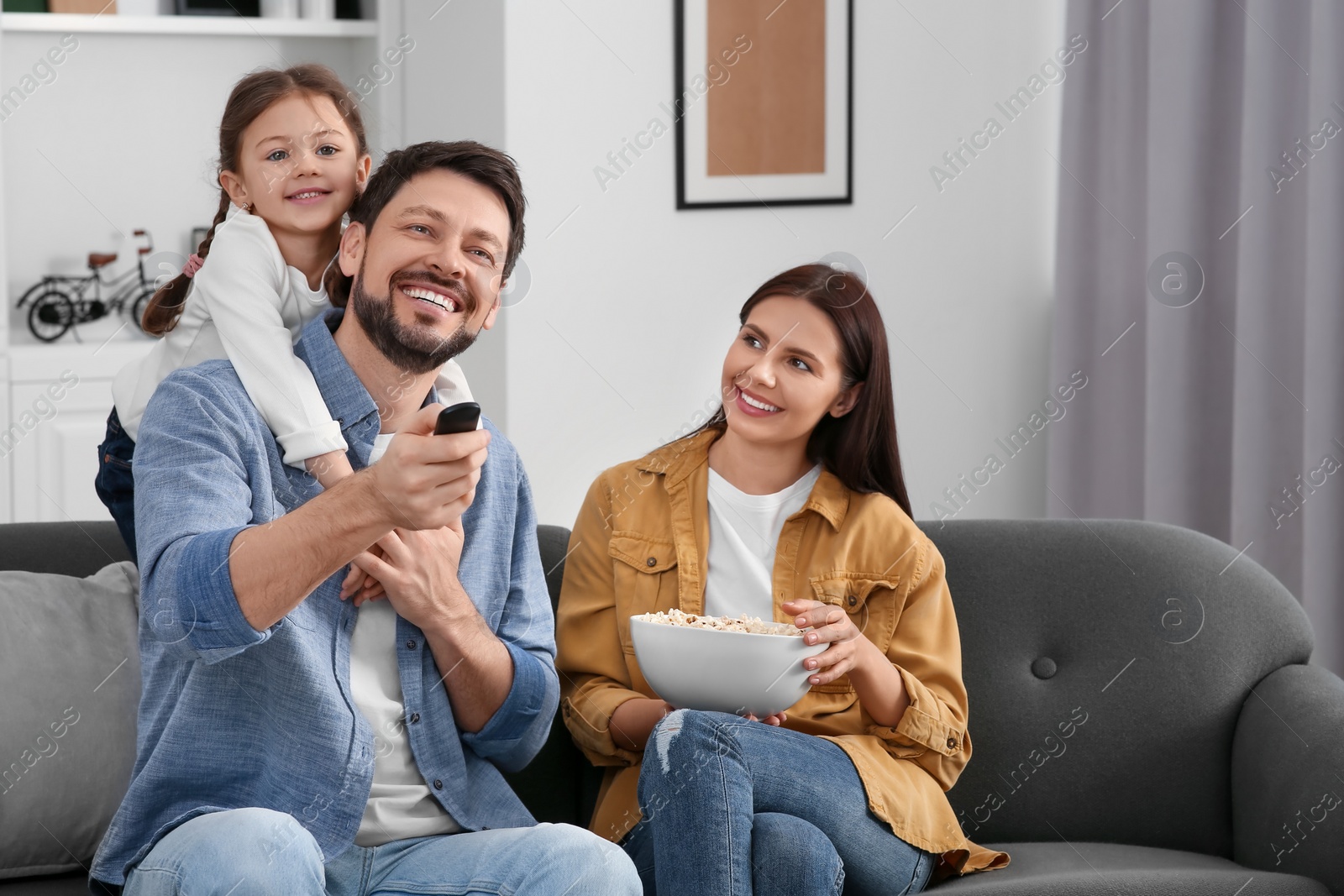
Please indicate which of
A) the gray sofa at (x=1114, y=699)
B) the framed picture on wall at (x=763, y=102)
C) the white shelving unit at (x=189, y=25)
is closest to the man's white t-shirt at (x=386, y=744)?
the gray sofa at (x=1114, y=699)

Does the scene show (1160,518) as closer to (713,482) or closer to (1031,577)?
(1031,577)

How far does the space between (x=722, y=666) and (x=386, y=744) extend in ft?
1.26

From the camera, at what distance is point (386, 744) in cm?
153

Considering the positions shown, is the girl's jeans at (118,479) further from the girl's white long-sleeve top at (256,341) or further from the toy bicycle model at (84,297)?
the toy bicycle model at (84,297)

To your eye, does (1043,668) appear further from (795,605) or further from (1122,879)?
(795,605)

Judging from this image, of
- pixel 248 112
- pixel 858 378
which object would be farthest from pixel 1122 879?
pixel 248 112

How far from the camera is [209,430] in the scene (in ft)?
4.73

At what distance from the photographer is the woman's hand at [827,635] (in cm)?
161

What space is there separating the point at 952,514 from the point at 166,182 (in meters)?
2.20

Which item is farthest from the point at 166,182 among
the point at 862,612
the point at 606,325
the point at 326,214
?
the point at 862,612

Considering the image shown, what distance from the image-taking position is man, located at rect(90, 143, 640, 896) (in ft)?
4.19

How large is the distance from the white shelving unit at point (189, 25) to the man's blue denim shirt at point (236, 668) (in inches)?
81.7

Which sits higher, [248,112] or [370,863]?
[248,112]

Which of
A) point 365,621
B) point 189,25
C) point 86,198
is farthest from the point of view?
point 86,198
